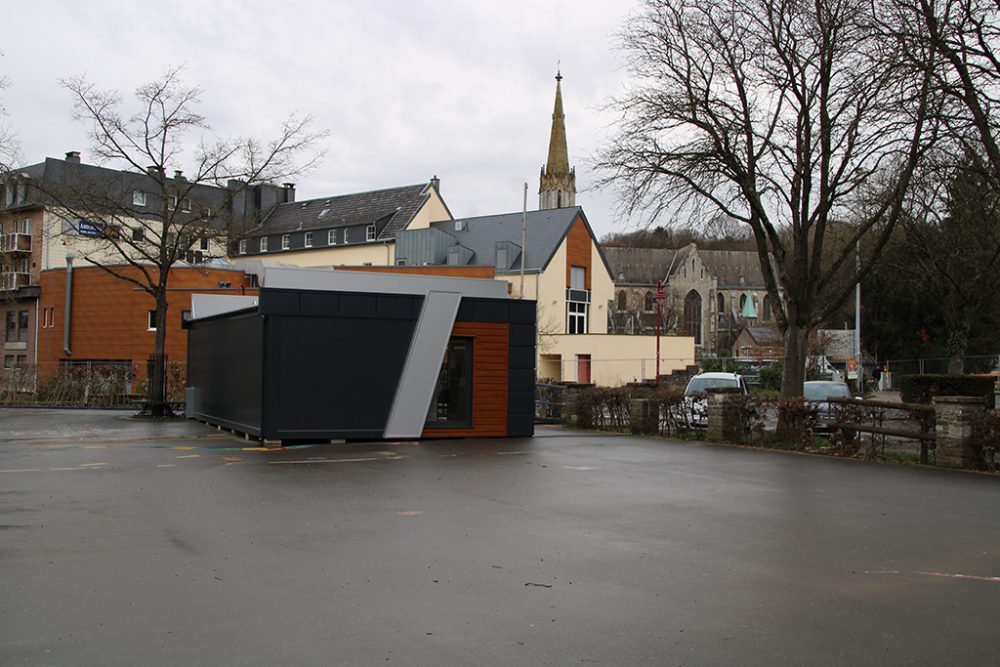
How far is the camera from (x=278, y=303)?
1928 cm

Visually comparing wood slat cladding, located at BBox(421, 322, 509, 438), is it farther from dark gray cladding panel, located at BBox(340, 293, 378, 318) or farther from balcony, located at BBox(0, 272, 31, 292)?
balcony, located at BBox(0, 272, 31, 292)

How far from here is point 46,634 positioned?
558cm

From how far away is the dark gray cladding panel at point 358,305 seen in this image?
65.0 feet

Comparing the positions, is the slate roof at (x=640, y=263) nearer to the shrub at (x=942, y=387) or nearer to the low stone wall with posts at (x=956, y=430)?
the shrub at (x=942, y=387)

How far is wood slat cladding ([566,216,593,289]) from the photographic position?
6438 centimetres

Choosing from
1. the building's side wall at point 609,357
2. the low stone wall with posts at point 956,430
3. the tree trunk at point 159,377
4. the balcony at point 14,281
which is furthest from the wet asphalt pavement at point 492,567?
the balcony at point 14,281

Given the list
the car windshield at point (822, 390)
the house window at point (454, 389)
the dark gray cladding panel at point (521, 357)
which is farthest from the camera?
the car windshield at point (822, 390)

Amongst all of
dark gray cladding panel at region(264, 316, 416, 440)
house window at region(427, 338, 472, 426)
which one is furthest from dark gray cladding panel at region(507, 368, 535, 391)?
dark gray cladding panel at region(264, 316, 416, 440)

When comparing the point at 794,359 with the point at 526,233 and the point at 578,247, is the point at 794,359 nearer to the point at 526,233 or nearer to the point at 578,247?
the point at 578,247

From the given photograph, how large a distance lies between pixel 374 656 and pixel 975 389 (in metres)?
25.9

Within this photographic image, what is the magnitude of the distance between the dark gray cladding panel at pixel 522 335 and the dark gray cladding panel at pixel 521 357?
95mm

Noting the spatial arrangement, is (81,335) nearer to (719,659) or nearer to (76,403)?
(76,403)

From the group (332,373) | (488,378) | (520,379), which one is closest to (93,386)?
(332,373)

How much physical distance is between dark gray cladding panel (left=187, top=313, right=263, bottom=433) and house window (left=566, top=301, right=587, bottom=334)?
129 feet
